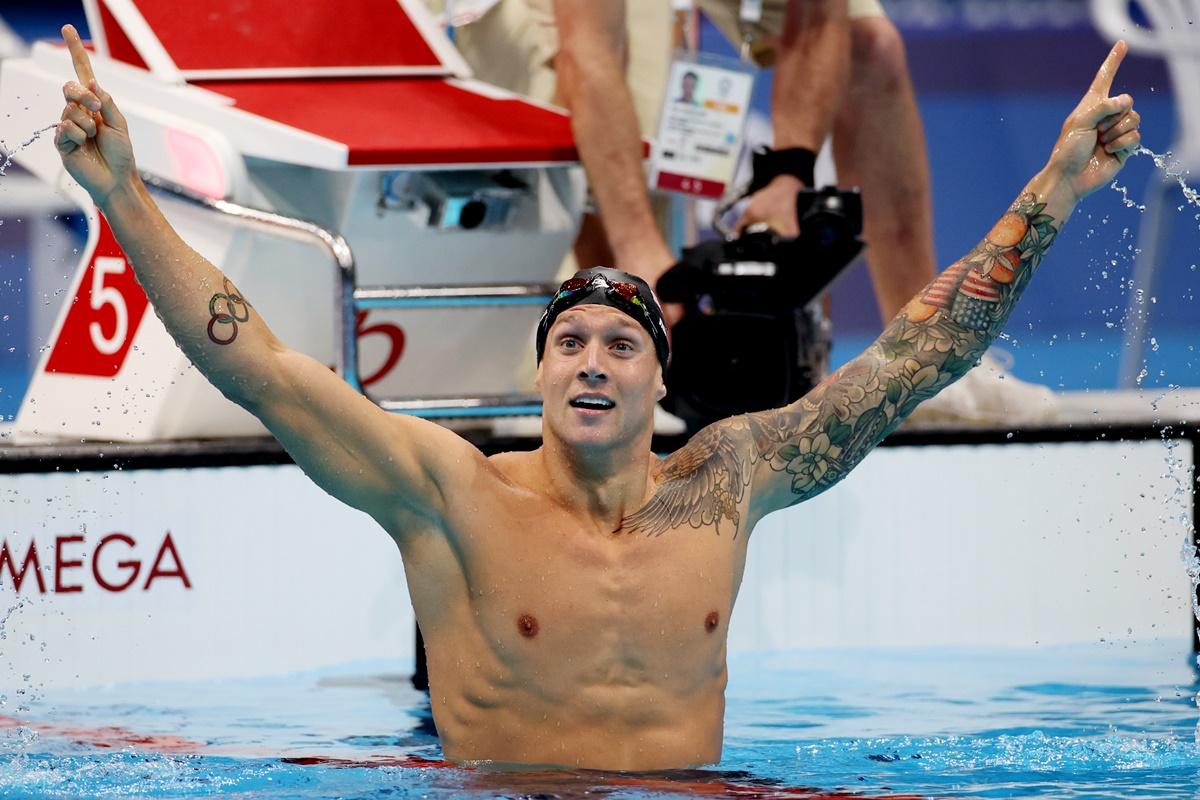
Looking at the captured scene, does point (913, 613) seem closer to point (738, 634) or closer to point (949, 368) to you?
point (738, 634)

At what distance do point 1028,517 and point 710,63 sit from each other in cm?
135

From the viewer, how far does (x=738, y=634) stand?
418 centimetres

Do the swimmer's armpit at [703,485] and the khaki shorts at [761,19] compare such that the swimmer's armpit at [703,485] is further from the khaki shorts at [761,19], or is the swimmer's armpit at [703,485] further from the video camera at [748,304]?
the khaki shorts at [761,19]

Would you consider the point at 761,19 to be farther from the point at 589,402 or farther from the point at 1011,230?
the point at 589,402

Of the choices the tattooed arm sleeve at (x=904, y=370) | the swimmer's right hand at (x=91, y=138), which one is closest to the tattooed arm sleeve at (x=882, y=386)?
the tattooed arm sleeve at (x=904, y=370)

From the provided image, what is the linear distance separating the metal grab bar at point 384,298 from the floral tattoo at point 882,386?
43.8 inches

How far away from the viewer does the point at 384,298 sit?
3.94m

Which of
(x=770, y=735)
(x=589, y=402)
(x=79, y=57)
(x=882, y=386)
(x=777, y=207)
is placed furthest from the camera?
(x=777, y=207)

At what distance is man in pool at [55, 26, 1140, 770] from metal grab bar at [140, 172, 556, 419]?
1.11 m

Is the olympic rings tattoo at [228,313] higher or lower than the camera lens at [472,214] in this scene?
lower

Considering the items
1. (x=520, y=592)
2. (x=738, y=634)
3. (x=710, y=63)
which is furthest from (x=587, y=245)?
(x=520, y=592)

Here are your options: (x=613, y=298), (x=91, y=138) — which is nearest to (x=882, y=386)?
(x=613, y=298)

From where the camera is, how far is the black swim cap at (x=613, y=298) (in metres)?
2.73

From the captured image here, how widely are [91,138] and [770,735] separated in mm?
1912
